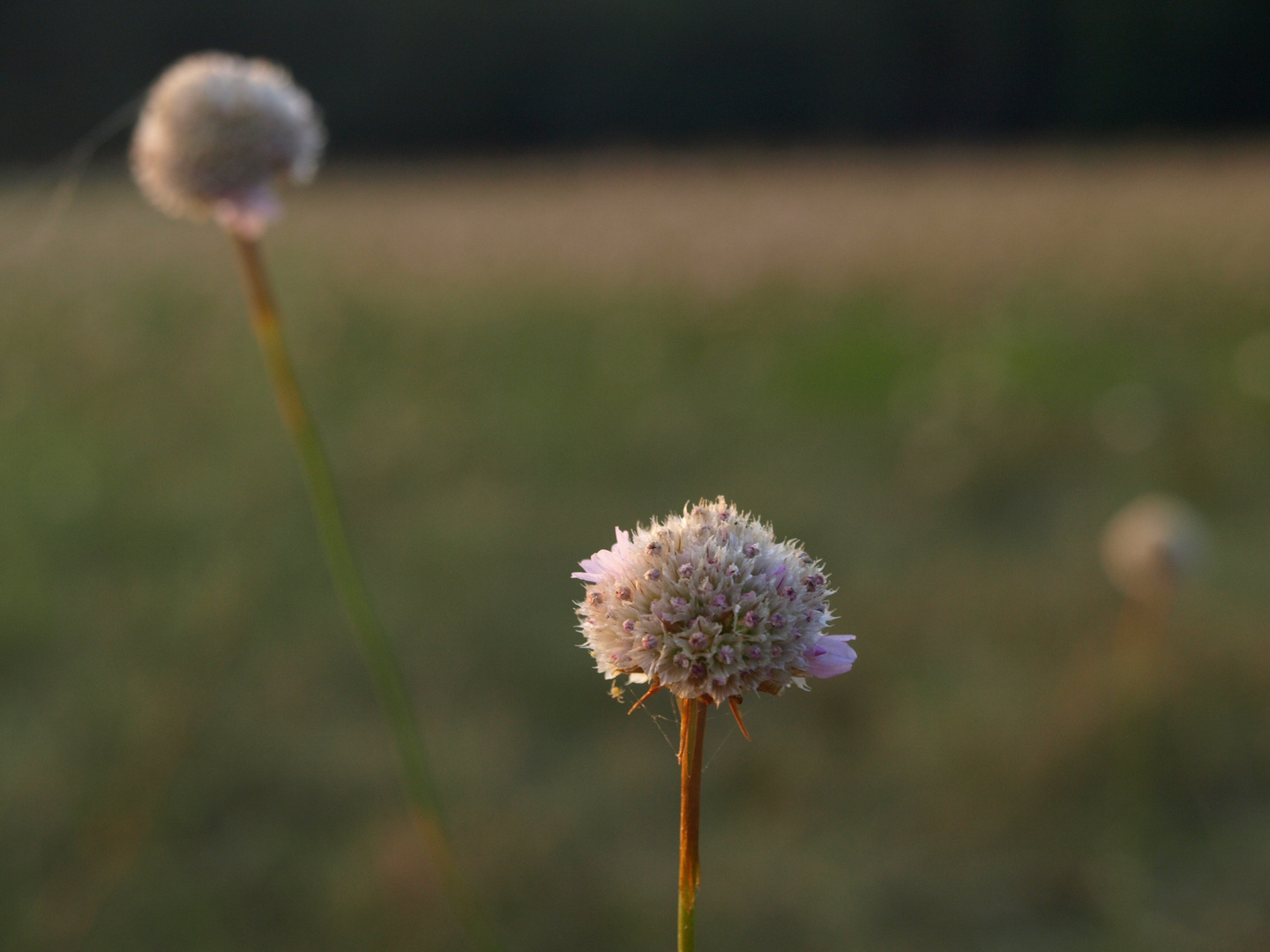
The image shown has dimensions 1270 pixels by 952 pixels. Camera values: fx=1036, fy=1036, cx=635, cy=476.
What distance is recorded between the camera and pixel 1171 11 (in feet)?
42.0

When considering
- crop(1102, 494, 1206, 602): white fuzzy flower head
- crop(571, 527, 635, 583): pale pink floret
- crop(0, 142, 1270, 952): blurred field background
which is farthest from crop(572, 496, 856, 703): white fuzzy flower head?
crop(1102, 494, 1206, 602): white fuzzy flower head

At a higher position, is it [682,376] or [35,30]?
[35,30]

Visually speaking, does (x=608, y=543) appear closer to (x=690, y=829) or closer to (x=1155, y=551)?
(x=1155, y=551)

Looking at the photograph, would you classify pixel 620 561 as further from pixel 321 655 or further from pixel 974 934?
pixel 321 655

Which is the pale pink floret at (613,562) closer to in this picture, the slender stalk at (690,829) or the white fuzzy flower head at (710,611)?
the white fuzzy flower head at (710,611)

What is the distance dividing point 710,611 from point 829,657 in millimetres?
115

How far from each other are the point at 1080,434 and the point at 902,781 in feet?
6.80

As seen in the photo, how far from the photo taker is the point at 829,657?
827mm

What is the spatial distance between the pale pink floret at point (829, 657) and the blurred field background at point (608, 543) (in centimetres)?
60

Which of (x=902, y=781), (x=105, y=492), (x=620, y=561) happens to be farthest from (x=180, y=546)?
(x=620, y=561)

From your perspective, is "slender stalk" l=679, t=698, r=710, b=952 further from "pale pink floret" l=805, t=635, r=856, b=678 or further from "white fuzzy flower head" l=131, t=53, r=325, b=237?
"white fuzzy flower head" l=131, t=53, r=325, b=237

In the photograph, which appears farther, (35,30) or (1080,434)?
(35,30)

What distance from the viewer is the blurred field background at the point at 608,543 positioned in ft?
7.73

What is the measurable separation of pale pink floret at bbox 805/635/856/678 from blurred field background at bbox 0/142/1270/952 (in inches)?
23.5
